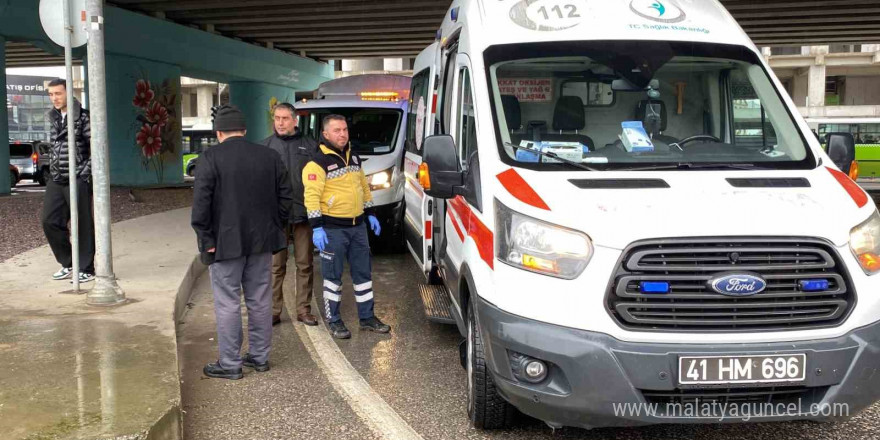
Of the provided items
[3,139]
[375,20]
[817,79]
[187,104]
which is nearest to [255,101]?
[375,20]

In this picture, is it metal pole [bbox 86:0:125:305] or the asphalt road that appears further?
metal pole [bbox 86:0:125:305]

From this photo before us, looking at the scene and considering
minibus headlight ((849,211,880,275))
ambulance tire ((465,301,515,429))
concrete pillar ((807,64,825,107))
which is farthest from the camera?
concrete pillar ((807,64,825,107))

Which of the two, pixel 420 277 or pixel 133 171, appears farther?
pixel 133 171

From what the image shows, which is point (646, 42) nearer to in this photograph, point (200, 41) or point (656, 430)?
point (656, 430)

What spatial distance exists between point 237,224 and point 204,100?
2291 inches

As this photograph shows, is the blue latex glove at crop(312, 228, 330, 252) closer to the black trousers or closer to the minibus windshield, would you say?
the black trousers

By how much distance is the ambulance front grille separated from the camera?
3.53 meters

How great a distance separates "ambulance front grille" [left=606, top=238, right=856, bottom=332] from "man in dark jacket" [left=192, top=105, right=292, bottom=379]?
2.56 m

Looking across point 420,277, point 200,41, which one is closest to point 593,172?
point 420,277

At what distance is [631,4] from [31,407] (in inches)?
160

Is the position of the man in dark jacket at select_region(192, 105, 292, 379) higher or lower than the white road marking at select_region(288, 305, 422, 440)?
higher

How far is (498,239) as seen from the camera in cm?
389

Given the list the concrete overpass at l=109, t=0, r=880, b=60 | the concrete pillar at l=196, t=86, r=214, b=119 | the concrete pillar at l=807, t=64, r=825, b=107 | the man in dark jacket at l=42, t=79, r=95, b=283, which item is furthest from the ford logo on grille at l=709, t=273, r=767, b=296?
the concrete pillar at l=196, t=86, r=214, b=119

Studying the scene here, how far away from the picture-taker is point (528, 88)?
4.93m
